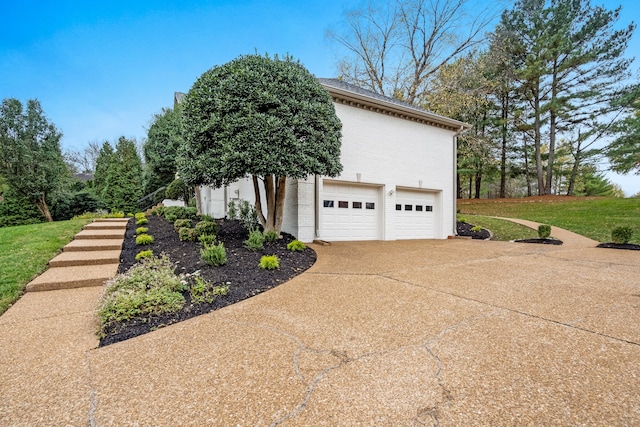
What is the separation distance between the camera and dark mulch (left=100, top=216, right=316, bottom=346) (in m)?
2.95

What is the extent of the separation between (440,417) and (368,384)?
1.53 ft

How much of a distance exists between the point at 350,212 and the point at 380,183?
137 cm

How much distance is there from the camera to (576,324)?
2764mm

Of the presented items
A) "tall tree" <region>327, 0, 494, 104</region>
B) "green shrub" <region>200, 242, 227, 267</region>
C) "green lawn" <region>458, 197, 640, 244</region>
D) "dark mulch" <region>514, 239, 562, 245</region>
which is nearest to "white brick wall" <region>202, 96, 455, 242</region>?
"dark mulch" <region>514, 239, 562, 245</region>

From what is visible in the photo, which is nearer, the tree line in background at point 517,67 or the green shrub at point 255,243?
the green shrub at point 255,243

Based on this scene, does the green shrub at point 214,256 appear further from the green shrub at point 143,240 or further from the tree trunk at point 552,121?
the tree trunk at point 552,121

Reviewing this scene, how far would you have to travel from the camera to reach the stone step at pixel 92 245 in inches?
226

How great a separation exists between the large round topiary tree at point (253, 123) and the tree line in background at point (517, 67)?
11.4m

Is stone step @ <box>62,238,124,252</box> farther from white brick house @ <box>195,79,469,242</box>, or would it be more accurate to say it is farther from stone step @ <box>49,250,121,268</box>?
white brick house @ <box>195,79,469,242</box>

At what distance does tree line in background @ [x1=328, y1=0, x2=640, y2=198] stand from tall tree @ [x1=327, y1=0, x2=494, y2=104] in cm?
5

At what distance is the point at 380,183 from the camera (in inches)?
350

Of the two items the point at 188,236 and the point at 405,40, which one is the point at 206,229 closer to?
the point at 188,236

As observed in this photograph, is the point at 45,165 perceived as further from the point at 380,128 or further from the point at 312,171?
the point at 380,128

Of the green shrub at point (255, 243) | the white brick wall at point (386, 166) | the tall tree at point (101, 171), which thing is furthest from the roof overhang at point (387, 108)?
the tall tree at point (101, 171)
